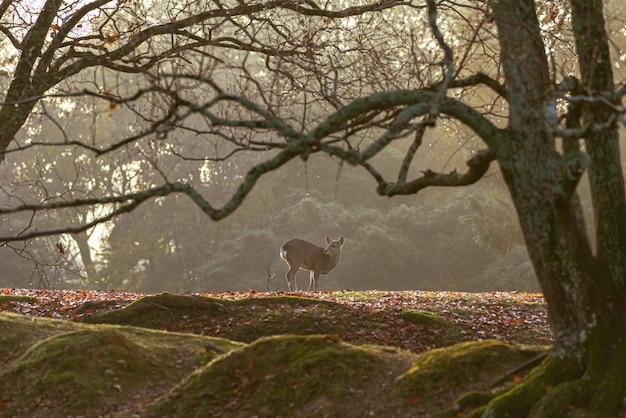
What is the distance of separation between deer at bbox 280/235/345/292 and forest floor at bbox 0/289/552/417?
975 centimetres

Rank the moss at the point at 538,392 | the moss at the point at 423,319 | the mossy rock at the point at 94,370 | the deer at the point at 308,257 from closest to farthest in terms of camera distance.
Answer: the moss at the point at 538,392 → the mossy rock at the point at 94,370 → the moss at the point at 423,319 → the deer at the point at 308,257

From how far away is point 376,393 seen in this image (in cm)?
919

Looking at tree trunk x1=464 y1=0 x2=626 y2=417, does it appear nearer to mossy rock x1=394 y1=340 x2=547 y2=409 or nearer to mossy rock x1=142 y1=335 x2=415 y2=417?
mossy rock x1=394 y1=340 x2=547 y2=409

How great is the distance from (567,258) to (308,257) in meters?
17.3

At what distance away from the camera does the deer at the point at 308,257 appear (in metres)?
25.0

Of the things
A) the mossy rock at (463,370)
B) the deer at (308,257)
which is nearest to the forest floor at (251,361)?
the mossy rock at (463,370)

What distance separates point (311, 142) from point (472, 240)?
103 ft

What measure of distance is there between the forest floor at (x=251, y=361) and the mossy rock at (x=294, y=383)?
0.01m

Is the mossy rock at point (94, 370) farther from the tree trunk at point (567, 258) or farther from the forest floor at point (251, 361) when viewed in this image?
the tree trunk at point (567, 258)

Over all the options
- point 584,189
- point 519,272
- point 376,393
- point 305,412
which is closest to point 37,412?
point 305,412

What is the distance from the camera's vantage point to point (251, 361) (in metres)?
10.1

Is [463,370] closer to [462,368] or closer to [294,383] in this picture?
[462,368]

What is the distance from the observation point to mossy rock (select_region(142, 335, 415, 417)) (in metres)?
9.14

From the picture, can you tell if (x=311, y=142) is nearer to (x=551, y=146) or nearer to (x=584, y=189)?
(x=551, y=146)
